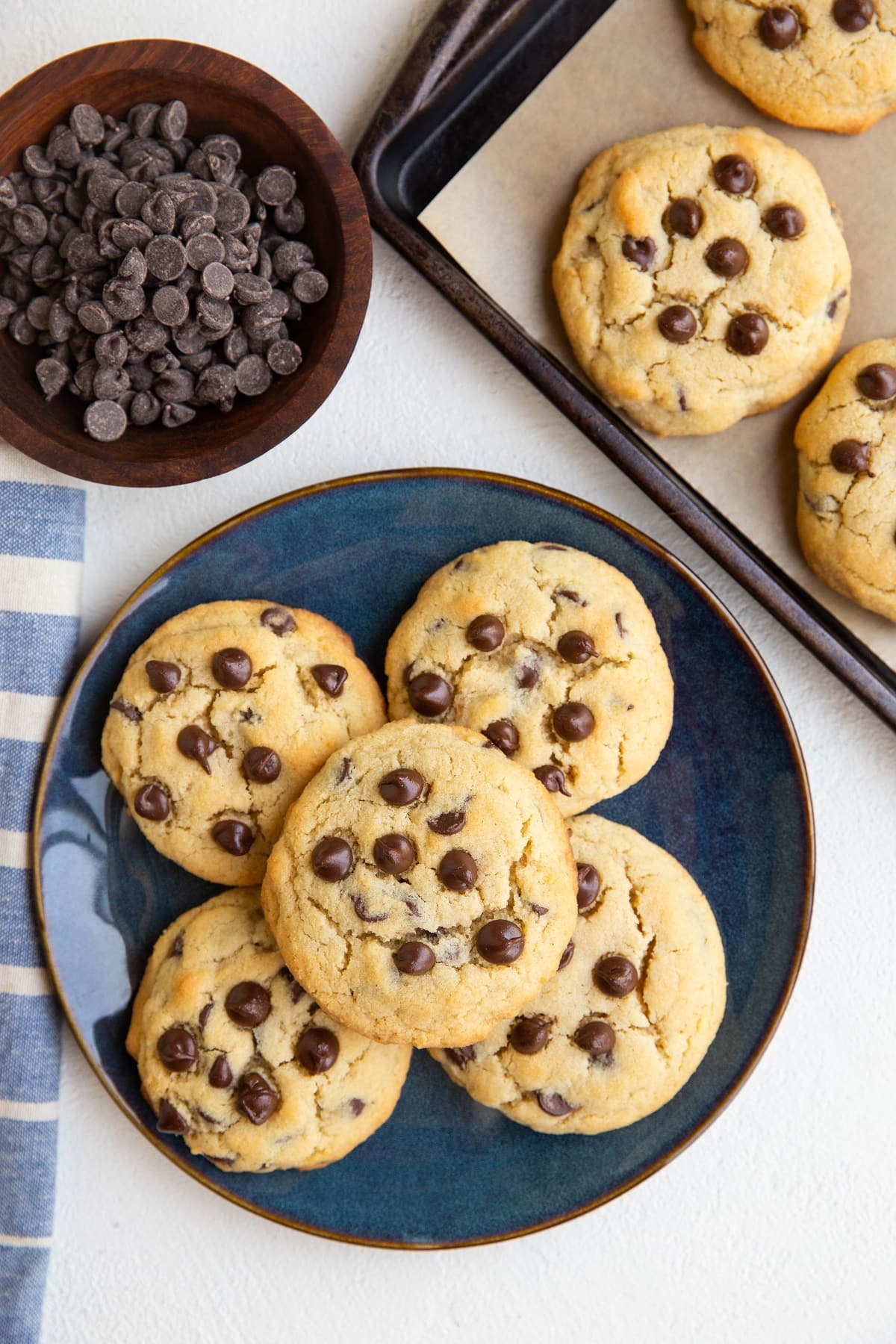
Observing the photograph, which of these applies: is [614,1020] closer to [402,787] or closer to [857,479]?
[402,787]

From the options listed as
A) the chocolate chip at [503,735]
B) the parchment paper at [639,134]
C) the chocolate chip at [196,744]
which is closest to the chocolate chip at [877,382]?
the parchment paper at [639,134]

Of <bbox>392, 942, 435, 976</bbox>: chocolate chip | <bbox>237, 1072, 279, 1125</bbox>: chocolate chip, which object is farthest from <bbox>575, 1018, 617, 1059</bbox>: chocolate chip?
<bbox>237, 1072, 279, 1125</bbox>: chocolate chip

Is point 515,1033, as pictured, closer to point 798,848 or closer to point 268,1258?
point 798,848

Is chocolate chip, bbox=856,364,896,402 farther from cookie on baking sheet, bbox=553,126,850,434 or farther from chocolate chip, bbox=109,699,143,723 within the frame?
chocolate chip, bbox=109,699,143,723

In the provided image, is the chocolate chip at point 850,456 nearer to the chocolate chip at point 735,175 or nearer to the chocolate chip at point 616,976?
the chocolate chip at point 735,175

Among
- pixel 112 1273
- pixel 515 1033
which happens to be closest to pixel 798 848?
pixel 515 1033
